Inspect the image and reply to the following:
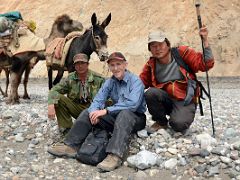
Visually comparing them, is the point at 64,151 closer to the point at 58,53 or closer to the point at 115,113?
the point at 115,113

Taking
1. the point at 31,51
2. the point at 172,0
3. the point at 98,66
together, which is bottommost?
the point at 98,66

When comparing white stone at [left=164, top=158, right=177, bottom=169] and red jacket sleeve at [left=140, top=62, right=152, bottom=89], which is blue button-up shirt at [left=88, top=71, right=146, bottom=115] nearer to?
red jacket sleeve at [left=140, top=62, right=152, bottom=89]

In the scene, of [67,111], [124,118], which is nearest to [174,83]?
[124,118]

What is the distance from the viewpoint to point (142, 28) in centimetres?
3341

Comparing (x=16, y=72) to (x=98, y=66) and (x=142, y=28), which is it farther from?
→ (x=142, y=28)

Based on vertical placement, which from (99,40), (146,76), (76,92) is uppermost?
(99,40)

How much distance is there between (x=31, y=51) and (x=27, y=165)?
20.6ft

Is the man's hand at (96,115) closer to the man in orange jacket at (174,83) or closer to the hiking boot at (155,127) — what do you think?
the man in orange jacket at (174,83)

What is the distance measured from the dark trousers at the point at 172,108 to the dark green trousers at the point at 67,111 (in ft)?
3.53

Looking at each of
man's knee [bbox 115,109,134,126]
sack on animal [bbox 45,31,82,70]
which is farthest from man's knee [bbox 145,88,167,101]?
sack on animal [bbox 45,31,82,70]

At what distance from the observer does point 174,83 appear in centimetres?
660

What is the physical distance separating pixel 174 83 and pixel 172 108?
425 millimetres

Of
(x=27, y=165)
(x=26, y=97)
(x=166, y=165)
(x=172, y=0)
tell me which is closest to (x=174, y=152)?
(x=166, y=165)

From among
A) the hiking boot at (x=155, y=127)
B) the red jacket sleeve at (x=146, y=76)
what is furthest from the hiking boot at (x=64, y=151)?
the red jacket sleeve at (x=146, y=76)
